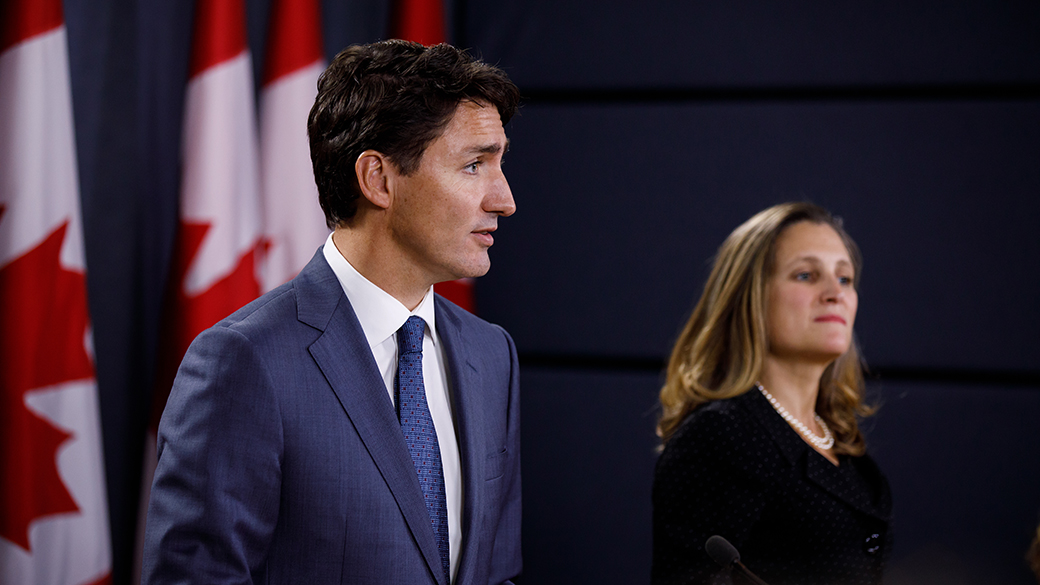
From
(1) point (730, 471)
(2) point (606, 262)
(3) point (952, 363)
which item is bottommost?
(1) point (730, 471)

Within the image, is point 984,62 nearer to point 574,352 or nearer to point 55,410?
point 574,352

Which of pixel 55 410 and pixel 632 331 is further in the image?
pixel 632 331

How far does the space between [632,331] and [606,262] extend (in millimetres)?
190

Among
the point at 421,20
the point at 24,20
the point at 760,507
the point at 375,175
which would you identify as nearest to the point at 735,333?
the point at 760,507

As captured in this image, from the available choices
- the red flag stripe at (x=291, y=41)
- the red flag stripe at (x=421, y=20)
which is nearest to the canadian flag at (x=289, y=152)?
the red flag stripe at (x=291, y=41)

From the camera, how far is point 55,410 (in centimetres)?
140

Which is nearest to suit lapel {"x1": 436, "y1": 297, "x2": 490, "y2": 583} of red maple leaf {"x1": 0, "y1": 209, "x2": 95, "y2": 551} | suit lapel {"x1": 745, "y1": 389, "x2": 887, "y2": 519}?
suit lapel {"x1": 745, "y1": 389, "x2": 887, "y2": 519}

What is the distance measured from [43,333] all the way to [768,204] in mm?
1597

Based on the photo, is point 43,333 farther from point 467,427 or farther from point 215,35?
point 467,427

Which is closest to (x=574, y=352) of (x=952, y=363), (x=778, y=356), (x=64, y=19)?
(x=778, y=356)

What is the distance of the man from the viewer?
731 millimetres

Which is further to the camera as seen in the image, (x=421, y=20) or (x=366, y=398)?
(x=421, y=20)

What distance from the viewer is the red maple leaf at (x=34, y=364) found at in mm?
1347

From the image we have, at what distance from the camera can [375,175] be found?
0.86m
